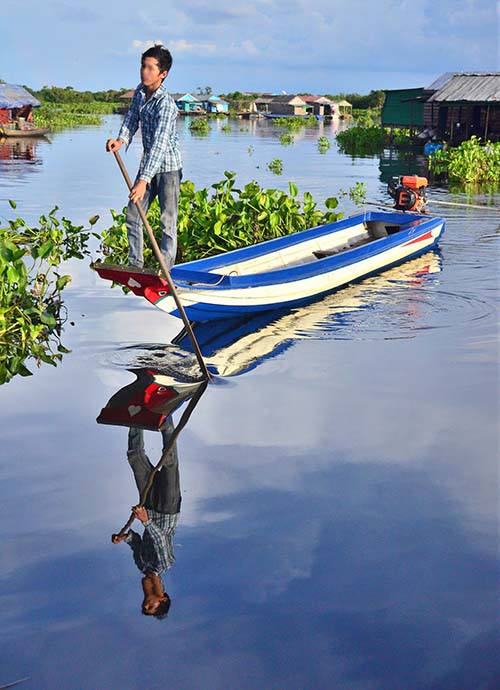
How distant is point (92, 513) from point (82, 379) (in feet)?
8.44

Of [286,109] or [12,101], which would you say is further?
[286,109]

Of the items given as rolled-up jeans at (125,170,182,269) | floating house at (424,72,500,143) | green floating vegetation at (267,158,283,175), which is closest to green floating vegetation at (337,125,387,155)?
floating house at (424,72,500,143)

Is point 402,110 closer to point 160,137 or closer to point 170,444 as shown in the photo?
point 160,137

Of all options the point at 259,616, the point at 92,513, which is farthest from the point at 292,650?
the point at 92,513

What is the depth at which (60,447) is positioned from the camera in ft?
19.3

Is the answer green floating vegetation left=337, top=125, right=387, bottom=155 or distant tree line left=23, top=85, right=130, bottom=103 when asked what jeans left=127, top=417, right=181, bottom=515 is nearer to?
green floating vegetation left=337, top=125, right=387, bottom=155

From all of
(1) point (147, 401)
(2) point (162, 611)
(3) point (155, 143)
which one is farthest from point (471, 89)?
(2) point (162, 611)

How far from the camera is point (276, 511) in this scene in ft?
16.2

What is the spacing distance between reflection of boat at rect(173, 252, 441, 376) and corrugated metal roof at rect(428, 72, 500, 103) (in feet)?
78.7

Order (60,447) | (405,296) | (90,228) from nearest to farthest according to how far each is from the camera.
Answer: (60,447)
(405,296)
(90,228)

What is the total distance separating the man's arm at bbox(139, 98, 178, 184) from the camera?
7418mm

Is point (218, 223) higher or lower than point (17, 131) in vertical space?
lower

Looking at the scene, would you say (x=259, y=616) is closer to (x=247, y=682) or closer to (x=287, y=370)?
(x=247, y=682)

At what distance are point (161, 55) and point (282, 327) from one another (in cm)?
319
